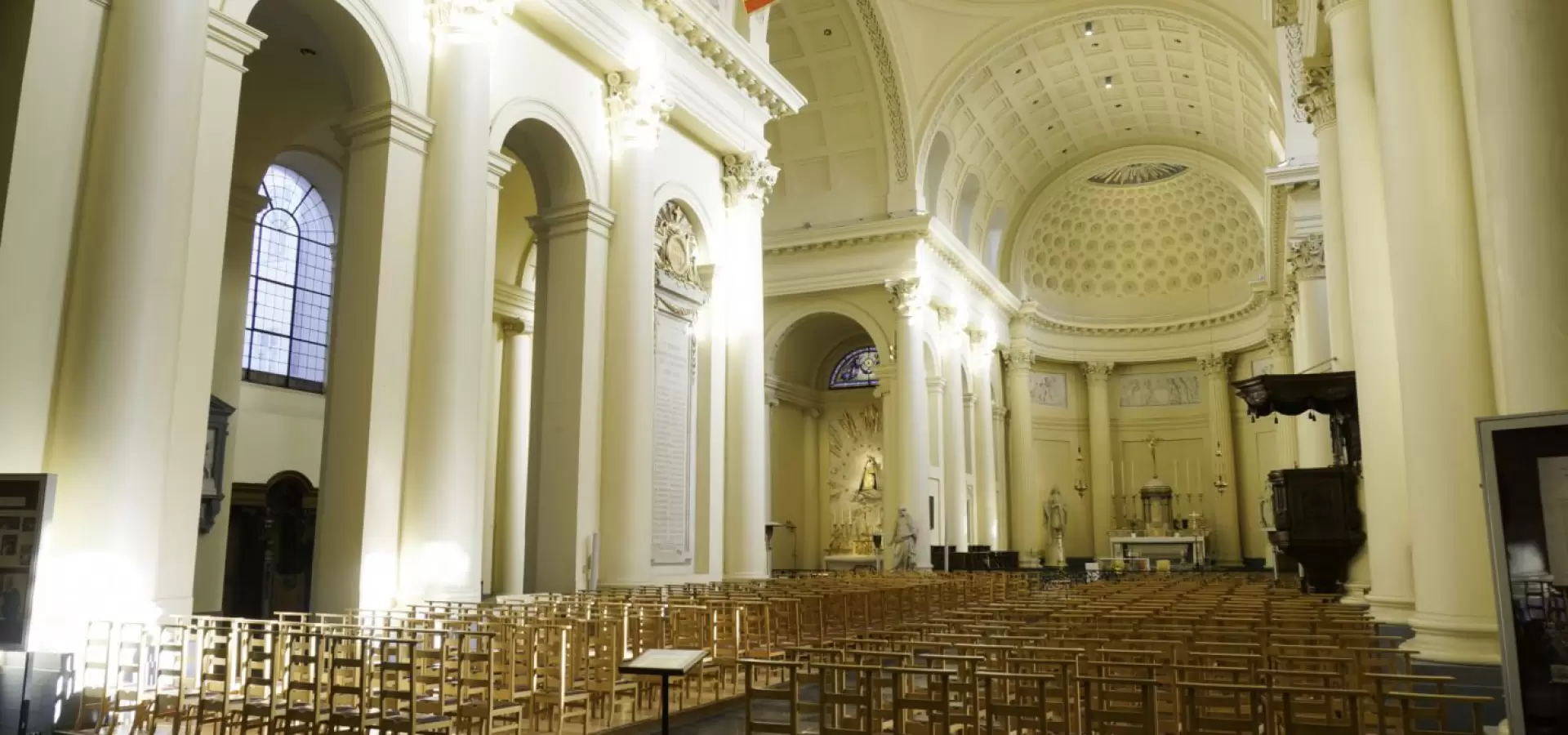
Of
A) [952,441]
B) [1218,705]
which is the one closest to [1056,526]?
[952,441]

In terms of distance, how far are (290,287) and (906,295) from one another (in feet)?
46.1

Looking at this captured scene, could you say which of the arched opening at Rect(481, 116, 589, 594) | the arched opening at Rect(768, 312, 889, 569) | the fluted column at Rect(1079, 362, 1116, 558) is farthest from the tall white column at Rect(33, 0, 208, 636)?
the fluted column at Rect(1079, 362, 1116, 558)

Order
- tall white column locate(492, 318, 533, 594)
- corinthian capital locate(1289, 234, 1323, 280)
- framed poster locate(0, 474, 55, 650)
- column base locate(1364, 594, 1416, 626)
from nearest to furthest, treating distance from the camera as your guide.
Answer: framed poster locate(0, 474, 55, 650)
column base locate(1364, 594, 1416, 626)
tall white column locate(492, 318, 533, 594)
corinthian capital locate(1289, 234, 1323, 280)

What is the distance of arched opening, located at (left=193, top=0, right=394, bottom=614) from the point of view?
10.6 m

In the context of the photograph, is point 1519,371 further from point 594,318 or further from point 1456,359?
point 594,318

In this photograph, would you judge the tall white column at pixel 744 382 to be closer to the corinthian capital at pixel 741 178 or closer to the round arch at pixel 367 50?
the corinthian capital at pixel 741 178

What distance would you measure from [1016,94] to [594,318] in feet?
60.8

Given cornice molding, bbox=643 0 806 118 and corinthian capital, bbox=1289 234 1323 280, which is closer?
cornice molding, bbox=643 0 806 118

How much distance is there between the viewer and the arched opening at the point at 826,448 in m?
29.8

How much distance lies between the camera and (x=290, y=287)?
16.8m

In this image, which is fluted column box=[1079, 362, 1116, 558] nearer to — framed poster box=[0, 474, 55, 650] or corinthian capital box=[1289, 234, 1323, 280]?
corinthian capital box=[1289, 234, 1323, 280]

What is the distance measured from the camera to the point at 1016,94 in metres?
29.1

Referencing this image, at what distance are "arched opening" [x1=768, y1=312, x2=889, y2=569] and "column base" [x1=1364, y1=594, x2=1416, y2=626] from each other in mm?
19647

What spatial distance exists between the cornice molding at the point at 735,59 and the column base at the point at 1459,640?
40.7 feet
